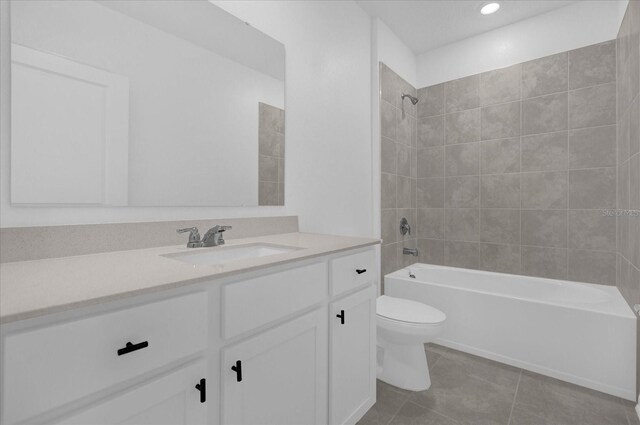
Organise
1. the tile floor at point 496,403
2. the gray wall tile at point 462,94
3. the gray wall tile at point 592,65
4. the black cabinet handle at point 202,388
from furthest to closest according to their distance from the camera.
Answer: the gray wall tile at point 462,94 → the gray wall tile at point 592,65 → the tile floor at point 496,403 → the black cabinet handle at point 202,388

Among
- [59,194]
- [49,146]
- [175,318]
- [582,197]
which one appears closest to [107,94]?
[49,146]

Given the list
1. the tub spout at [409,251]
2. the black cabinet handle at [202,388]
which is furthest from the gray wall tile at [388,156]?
the black cabinet handle at [202,388]

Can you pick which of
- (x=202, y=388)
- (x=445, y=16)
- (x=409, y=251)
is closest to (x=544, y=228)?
(x=409, y=251)

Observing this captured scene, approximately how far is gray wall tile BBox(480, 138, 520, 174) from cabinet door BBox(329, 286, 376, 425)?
189 cm

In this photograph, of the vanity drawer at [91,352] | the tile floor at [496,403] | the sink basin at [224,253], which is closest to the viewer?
the vanity drawer at [91,352]

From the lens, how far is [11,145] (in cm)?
94

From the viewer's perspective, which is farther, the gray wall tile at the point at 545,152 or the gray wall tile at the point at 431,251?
the gray wall tile at the point at 431,251

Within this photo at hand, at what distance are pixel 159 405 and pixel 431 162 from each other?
2.92 m

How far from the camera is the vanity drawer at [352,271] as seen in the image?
1.32 meters

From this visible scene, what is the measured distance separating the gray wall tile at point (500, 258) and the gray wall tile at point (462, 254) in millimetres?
50

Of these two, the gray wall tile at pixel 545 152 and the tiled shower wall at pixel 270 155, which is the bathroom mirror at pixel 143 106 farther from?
the gray wall tile at pixel 545 152

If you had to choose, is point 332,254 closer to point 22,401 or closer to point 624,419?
point 22,401

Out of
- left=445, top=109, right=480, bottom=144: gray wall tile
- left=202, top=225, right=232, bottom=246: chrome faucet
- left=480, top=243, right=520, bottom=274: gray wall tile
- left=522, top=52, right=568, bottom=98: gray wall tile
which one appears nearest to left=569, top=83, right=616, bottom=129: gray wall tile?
left=522, top=52, right=568, bottom=98: gray wall tile

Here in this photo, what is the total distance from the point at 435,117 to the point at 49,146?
2953 millimetres
